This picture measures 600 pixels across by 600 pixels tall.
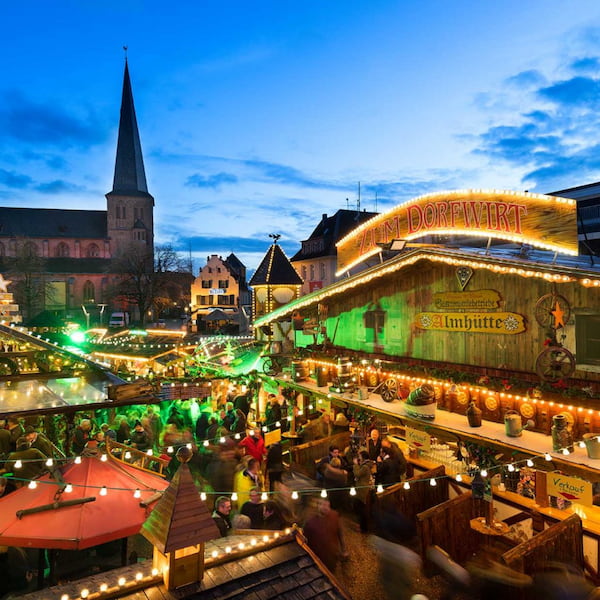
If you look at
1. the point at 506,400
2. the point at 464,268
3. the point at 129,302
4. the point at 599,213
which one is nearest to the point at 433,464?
the point at 506,400

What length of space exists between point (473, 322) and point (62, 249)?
83889 mm

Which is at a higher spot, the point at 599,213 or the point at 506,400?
the point at 599,213

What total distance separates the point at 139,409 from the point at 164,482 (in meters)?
8.60

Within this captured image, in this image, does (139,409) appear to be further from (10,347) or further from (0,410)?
(0,410)

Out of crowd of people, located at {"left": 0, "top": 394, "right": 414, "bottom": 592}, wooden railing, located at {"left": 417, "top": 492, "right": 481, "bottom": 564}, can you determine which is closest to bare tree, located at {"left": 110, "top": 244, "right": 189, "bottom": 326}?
crowd of people, located at {"left": 0, "top": 394, "right": 414, "bottom": 592}

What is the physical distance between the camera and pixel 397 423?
417 inches

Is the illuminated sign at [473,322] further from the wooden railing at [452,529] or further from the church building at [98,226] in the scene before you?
the church building at [98,226]

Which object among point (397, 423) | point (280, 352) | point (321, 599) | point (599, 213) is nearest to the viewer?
point (321, 599)

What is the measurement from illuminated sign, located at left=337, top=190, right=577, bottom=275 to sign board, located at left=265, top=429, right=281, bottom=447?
5.79m

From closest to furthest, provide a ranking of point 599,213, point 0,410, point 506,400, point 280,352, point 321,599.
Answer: point 321,599, point 0,410, point 506,400, point 280,352, point 599,213

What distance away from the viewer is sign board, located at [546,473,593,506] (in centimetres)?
704

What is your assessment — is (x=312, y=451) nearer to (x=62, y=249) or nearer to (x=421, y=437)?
(x=421, y=437)

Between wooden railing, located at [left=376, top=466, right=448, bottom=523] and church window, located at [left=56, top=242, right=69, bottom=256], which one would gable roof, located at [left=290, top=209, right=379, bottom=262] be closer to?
wooden railing, located at [left=376, top=466, right=448, bottom=523]

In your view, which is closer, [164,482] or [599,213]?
[164,482]
